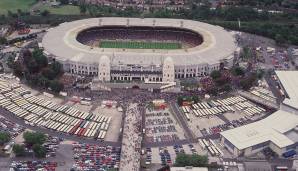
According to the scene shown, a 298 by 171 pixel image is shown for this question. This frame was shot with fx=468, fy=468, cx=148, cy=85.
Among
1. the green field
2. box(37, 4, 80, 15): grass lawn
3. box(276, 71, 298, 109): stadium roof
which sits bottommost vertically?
box(276, 71, 298, 109): stadium roof

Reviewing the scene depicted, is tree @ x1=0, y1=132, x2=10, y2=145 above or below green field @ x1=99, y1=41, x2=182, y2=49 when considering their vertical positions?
below

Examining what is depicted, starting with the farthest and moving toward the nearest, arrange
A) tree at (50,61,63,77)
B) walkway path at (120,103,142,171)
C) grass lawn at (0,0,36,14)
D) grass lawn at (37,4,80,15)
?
grass lawn at (0,0,36,14) < grass lawn at (37,4,80,15) < tree at (50,61,63,77) < walkway path at (120,103,142,171)

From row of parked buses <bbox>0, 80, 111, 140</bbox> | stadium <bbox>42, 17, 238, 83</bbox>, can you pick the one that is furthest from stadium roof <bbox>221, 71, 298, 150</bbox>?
stadium <bbox>42, 17, 238, 83</bbox>

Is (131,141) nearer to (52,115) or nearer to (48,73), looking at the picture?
(52,115)

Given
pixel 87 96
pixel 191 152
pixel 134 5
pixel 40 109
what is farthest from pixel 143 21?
pixel 191 152

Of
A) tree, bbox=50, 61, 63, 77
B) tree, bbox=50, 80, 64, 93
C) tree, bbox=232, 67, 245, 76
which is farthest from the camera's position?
tree, bbox=232, 67, 245, 76

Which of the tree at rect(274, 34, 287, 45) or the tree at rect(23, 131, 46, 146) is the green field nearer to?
the tree at rect(274, 34, 287, 45)

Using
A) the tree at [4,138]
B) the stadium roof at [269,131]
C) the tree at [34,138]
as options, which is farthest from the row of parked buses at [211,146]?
the tree at [4,138]
